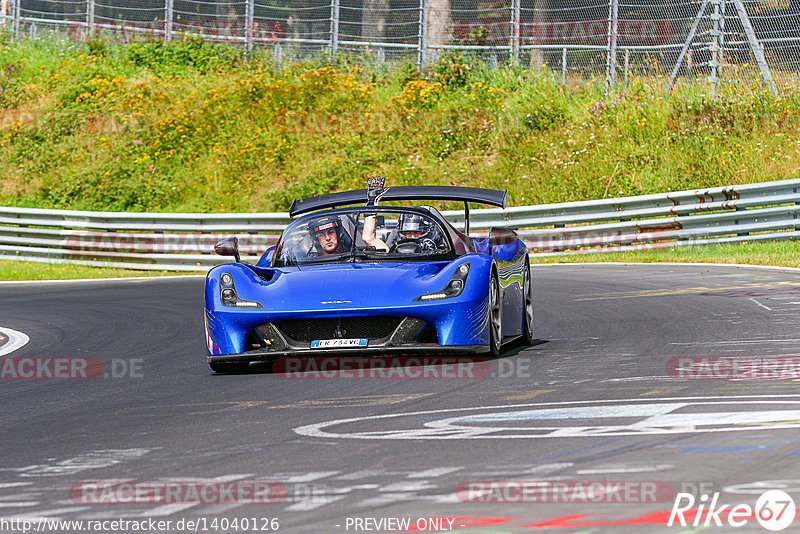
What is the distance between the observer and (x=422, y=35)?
29094 millimetres

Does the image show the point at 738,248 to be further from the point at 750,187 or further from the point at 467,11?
the point at 467,11

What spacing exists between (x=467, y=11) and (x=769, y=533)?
2516cm

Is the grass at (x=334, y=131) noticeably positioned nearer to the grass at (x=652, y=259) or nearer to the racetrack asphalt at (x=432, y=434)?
the grass at (x=652, y=259)

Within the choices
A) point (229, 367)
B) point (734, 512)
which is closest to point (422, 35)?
point (229, 367)

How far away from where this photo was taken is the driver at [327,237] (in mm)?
9617

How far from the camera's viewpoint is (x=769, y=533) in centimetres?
373

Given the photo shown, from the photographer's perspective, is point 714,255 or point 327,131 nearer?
point 714,255

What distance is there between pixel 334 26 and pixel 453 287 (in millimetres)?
22975

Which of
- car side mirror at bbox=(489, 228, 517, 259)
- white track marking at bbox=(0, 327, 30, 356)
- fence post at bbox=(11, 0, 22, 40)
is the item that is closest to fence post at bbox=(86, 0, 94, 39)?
fence post at bbox=(11, 0, 22, 40)

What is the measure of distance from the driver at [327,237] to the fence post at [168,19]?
23646mm

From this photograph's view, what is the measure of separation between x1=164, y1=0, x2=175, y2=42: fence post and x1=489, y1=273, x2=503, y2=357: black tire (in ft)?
81.8

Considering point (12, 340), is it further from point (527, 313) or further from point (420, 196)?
point (527, 313)

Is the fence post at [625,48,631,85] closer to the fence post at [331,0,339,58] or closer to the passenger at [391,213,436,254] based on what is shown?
the fence post at [331,0,339,58]

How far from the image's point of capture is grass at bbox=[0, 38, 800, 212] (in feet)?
79.7
